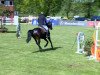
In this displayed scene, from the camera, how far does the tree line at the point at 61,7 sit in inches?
3657

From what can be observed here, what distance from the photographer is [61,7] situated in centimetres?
9962

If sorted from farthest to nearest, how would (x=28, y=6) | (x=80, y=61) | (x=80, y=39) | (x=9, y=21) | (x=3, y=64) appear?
(x=28, y=6), (x=9, y=21), (x=80, y=39), (x=80, y=61), (x=3, y=64)

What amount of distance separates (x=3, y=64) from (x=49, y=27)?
20.1ft

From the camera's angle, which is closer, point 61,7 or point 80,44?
point 80,44

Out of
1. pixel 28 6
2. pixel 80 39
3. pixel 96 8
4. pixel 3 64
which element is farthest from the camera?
pixel 96 8

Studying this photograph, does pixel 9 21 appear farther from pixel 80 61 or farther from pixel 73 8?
pixel 73 8

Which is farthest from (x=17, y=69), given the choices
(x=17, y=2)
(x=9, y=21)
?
(x=17, y=2)

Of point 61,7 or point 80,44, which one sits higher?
point 61,7

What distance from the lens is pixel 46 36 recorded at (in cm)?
1939

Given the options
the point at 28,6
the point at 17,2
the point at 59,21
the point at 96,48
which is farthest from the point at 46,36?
the point at 17,2

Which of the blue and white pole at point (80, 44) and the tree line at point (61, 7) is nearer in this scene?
the blue and white pole at point (80, 44)

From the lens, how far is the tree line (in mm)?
92887

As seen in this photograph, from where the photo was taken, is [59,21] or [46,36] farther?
[59,21]

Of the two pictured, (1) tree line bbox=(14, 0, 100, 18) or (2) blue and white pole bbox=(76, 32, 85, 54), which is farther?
(1) tree line bbox=(14, 0, 100, 18)
